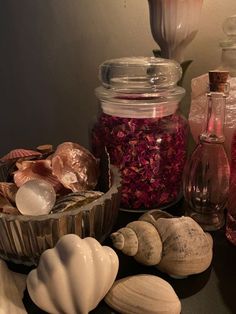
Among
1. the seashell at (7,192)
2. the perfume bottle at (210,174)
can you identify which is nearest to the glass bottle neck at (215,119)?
the perfume bottle at (210,174)

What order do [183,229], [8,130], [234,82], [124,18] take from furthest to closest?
[8,130] < [124,18] < [234,82] < [183,229]

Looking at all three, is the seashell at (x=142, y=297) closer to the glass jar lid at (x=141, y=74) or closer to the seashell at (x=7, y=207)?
the seashell at (x=7, y=207)

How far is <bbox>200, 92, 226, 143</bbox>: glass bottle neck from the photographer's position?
Result: 44cm

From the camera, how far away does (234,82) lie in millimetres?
501

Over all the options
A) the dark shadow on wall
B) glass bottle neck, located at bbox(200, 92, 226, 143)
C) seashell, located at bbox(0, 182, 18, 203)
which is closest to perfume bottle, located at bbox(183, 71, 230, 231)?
glass bottle neck, located at bbox(200, 92, 226, 143)

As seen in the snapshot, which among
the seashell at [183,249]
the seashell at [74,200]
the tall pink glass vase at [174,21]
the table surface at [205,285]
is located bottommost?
the table surface at [205,285]

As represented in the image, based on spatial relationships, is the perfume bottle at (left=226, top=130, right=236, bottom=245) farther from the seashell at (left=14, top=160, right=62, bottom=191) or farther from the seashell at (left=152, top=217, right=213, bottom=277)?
the seashell at (left=14, top=160, right=62, bottom=191)

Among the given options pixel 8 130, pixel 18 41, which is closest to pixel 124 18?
pixel 18 41

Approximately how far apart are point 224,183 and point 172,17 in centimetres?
24

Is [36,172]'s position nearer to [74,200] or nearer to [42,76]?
[74,200]

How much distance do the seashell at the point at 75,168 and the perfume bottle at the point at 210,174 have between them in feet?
0.42

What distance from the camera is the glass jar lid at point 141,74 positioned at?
0.47m

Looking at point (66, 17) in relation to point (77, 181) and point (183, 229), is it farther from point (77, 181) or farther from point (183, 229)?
point (183, 229)

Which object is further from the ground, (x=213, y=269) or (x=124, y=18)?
(x=124, y=18)
